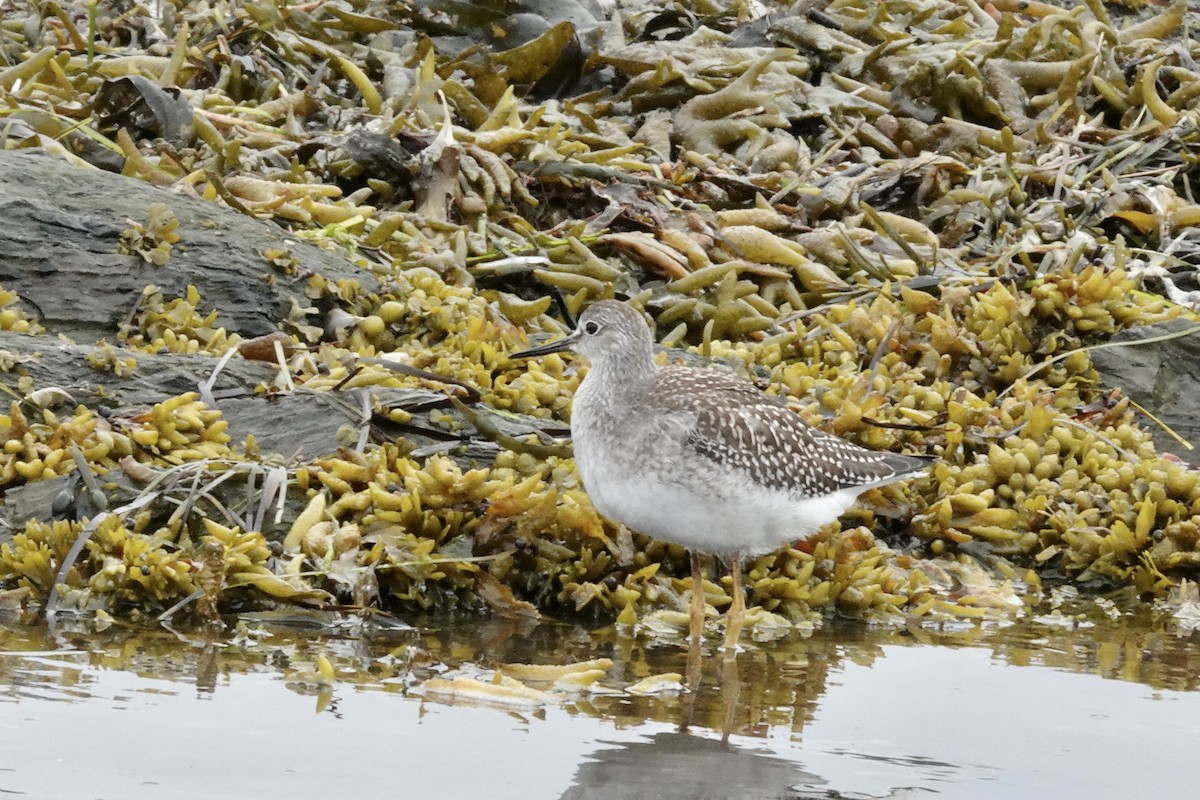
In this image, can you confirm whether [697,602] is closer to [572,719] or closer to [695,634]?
[695,634]

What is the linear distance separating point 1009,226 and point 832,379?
77.0 inches

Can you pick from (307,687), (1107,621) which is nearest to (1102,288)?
(1107,621)

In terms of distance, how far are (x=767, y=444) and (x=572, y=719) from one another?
152 cm

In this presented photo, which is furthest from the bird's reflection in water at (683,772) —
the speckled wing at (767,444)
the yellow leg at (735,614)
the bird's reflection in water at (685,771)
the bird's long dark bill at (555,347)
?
the bird's long dark bill at (555,347)

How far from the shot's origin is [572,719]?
398 centimetres

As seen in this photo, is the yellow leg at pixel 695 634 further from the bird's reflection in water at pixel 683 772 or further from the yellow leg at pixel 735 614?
the bird's reflection in water at pixel 683 772

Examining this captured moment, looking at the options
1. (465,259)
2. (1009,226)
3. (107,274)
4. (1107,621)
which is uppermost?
(1009,226)

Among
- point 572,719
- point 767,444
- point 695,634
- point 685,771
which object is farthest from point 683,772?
point 767,444

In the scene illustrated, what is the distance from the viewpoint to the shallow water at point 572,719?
3457 millimetres

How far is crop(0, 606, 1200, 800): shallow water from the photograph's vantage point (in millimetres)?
3457

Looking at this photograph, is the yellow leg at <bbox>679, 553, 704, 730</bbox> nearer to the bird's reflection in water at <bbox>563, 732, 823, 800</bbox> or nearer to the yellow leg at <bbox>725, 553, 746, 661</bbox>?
the yellow leg at <bbox>725, 553, 746, 661</bbox>

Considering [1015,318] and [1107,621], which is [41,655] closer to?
[1107,621]

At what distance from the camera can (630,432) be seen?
→ 505 centimetres

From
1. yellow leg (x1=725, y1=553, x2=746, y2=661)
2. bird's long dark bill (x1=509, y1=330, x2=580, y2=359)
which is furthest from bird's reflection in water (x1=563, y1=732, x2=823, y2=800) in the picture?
bird's long dark bill (x1=509, y1=330, x2=580, y2=359)
